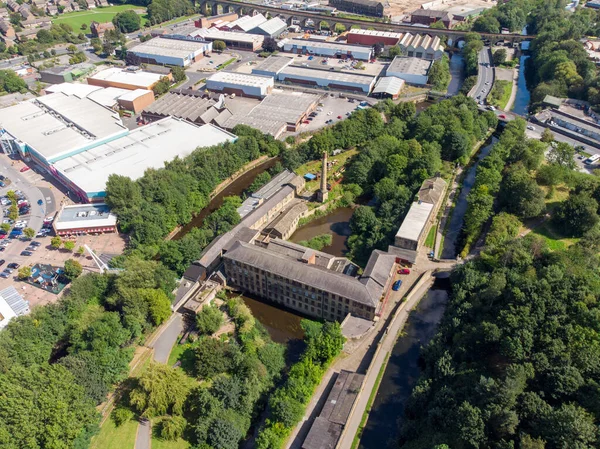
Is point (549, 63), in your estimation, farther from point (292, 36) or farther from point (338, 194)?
point (292, 36)

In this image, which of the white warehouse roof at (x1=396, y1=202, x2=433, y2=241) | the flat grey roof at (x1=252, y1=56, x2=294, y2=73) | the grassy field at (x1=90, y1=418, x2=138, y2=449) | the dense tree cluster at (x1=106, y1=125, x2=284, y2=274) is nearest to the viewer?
the grassy field at (x1=90, y1=418, x2=138, y2=449)

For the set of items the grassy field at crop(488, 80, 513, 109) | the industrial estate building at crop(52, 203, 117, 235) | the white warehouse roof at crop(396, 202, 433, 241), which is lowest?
the industrial estate building at crop(52, 203, 117, 235)

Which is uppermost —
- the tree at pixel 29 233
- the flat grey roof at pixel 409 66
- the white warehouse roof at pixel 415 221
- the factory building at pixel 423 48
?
the factory building at pixel 423 48

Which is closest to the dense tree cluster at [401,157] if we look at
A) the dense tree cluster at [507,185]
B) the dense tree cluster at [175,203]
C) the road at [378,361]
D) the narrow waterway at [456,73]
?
the dense tree cluster at [507,185]

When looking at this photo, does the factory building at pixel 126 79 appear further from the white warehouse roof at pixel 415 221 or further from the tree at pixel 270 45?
the white warehouse roof at pixel 415 221

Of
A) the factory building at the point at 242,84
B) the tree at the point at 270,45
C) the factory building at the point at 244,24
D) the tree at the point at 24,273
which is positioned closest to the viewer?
the tree at the point at 24,273

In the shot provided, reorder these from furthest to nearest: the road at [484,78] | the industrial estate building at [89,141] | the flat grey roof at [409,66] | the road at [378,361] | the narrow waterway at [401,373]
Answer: the flat grey roof at [409,66] → the road at [484,78] → the industrial estate building at [89,141] → the narrow waterway at [401,373] → the road at [378,361]

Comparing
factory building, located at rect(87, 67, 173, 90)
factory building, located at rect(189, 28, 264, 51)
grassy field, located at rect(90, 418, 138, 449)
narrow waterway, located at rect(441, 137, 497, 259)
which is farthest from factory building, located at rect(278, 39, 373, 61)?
grassy field, located at rect(90, 418, 138, 449)

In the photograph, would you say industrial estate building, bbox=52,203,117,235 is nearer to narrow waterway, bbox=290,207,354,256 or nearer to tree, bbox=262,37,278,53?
narrow waterway, bbox=290,207,354,256
